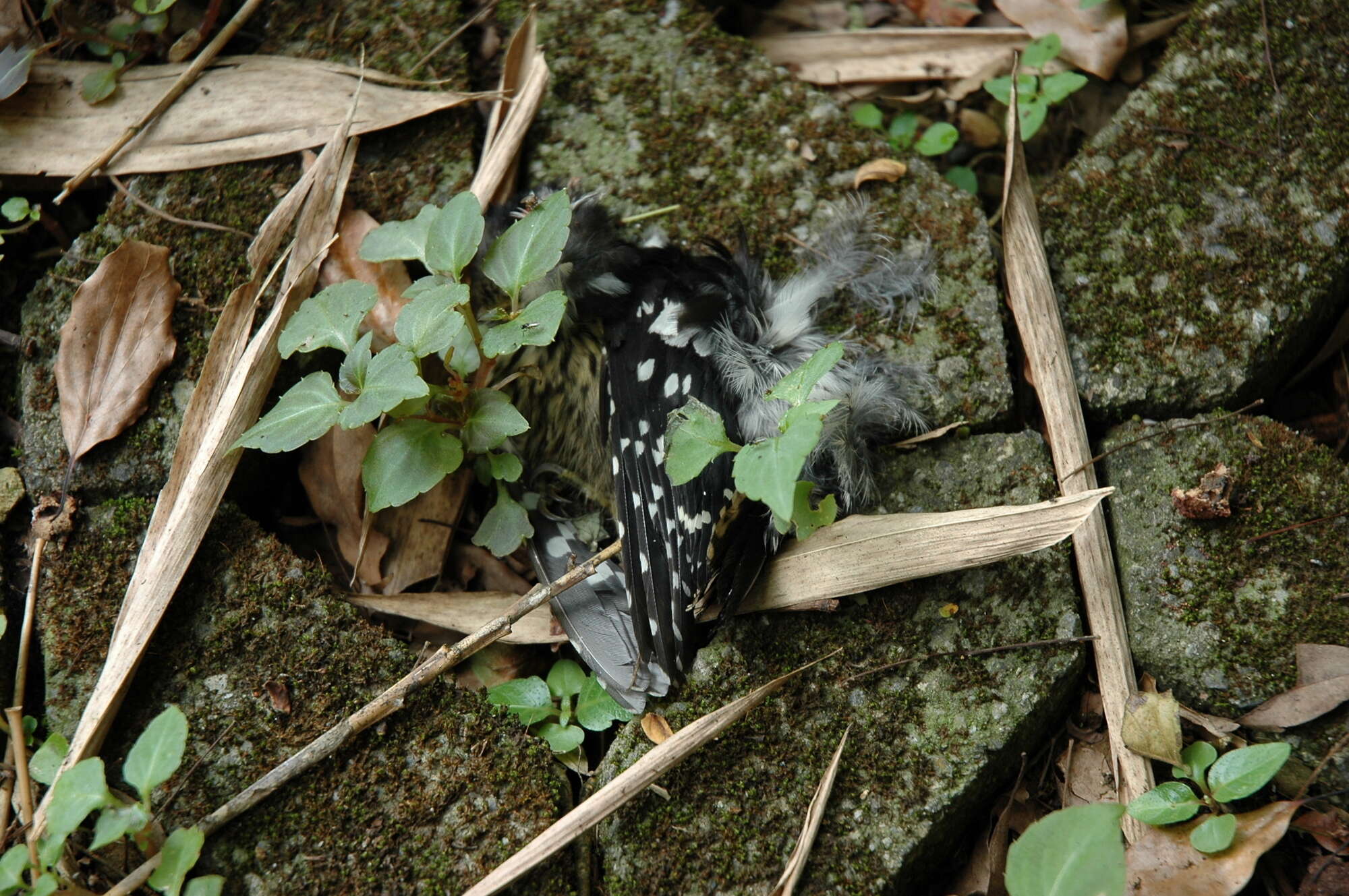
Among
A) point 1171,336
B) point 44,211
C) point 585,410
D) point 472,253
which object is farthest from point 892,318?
point 44,211

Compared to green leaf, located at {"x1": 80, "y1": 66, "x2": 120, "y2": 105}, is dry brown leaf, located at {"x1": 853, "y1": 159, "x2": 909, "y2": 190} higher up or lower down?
lower down

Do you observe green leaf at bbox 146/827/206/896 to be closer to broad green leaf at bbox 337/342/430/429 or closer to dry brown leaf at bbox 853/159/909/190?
broad green leaf at bbox 337/342/430/429

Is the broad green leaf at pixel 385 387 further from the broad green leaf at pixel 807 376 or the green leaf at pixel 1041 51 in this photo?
the green leaf at pixel 1041 51

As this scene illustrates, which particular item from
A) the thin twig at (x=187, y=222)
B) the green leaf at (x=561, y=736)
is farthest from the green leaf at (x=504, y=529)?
the thin twig at (x=187, y=222)

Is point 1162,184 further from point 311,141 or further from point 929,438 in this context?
point 311,141

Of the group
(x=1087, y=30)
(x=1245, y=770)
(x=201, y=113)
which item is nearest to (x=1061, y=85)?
(x=1087, y=30)

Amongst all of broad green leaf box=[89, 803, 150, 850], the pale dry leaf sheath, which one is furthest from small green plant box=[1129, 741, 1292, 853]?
broad green leaf box=[89, 803, 150, 850]
